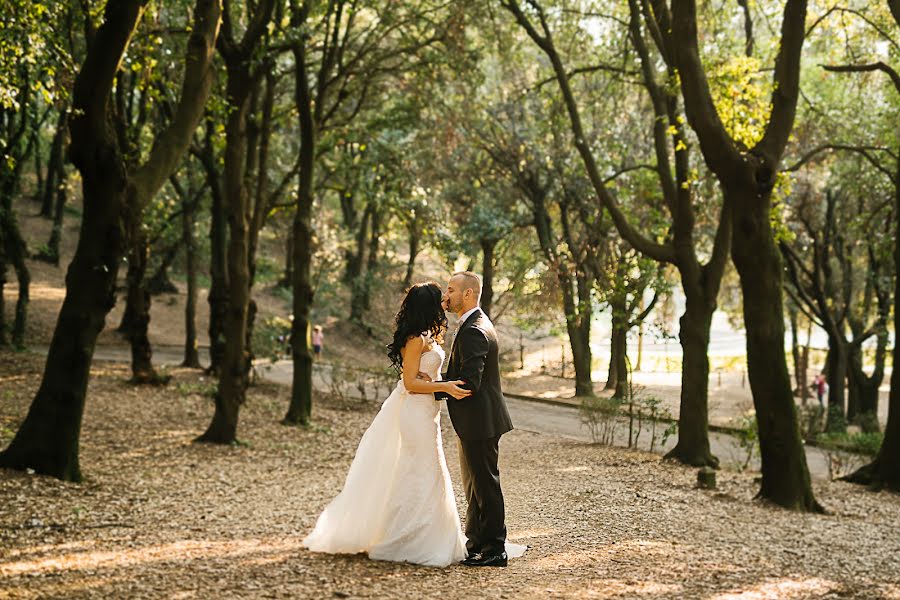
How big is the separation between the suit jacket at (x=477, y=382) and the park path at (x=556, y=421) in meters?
10.0

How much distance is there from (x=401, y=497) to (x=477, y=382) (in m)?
1.05

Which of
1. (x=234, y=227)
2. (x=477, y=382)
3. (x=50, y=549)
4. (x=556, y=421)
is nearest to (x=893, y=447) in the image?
(x=556, y=421)

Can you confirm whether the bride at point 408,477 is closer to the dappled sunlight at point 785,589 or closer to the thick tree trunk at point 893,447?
the dappled sunlight at point 785,589

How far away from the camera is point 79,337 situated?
995cm

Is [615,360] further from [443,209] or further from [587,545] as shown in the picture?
[587,545]

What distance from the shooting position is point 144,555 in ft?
22.9

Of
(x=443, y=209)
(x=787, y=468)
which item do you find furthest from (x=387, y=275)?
(x=787, y=468)

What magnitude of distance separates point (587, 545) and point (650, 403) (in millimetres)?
8689

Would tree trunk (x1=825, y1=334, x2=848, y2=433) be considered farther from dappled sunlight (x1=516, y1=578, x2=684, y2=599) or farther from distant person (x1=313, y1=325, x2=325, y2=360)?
dappled sunlight (x1=516, y1=578, x2=684, y2=599)

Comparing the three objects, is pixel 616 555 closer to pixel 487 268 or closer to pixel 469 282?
pixel 469 282

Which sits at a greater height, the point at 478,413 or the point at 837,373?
the point at 837,373

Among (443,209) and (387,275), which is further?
(387,275)

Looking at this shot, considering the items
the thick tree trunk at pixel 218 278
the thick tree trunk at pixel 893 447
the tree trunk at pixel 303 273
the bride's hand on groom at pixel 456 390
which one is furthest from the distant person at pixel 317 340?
the bride's hand on groom at pixel 456 390

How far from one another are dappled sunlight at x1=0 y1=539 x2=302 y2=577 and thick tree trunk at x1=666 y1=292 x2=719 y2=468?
9.30 metres
